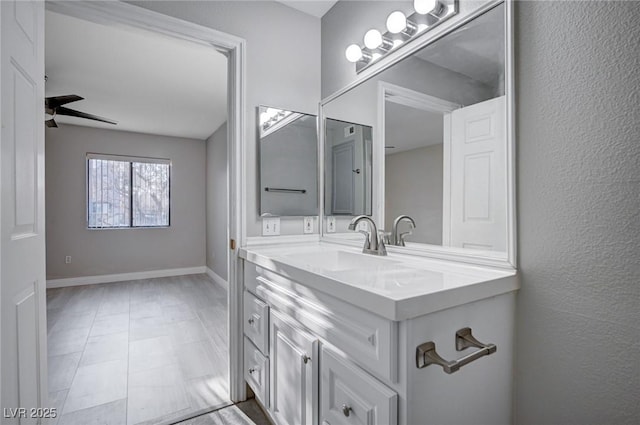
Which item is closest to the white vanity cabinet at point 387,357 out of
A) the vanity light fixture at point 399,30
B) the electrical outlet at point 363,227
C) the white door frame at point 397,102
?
the white door frame at point 397,102

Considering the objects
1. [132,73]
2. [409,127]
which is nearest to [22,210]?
[409,127]

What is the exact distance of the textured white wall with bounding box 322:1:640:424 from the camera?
848 millimetres

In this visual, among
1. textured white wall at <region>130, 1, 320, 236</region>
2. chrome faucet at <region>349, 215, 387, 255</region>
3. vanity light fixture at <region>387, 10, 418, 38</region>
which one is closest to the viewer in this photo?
vanity light fixture at <region>387, 10, 418, 38</region>

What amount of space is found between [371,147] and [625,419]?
1450 millimetres

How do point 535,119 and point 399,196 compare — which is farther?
point 399,196

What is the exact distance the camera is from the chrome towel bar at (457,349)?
783 mm

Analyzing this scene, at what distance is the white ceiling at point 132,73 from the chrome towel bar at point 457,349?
6.22 ft

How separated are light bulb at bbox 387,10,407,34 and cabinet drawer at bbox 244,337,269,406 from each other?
1.72m

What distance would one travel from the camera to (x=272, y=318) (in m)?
1.48

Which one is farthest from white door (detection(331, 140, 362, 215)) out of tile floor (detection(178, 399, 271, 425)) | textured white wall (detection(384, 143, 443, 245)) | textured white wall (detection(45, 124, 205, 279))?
textured white wall (detection(45, 124, 205, 279))

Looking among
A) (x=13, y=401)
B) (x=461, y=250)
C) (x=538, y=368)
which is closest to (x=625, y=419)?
(x=538, y=368)

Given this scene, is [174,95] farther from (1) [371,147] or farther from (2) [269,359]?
(2) [269,359]

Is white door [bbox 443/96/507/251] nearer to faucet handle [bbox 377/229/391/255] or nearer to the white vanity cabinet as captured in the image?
the white vanity cabinet

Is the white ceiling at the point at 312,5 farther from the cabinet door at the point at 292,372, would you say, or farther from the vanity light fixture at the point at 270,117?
the cabinet door at the point at 292,372
